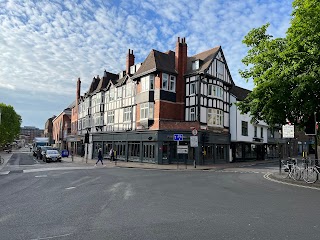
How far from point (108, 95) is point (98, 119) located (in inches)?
171

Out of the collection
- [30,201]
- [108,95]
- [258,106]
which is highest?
[108,95]

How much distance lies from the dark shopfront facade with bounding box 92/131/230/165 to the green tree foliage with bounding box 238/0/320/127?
1237 cm

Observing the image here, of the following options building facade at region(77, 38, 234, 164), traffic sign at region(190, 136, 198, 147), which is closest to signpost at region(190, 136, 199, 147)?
traffic sign at region(190, 136, 198, 147)

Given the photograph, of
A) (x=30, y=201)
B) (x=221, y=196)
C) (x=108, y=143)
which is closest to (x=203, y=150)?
(x=108, y=143)

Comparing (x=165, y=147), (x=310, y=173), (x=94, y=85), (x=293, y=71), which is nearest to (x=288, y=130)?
(x=310, y=173)

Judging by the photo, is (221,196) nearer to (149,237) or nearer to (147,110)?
(149,237)

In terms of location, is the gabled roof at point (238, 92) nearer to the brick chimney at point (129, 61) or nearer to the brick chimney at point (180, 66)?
the brick chimney at point (180, 66)

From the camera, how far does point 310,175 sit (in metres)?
14.3

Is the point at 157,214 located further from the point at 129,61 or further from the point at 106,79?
the point at 106,79

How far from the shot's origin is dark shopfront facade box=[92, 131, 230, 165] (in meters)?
29.8

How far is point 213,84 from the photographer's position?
32688mm

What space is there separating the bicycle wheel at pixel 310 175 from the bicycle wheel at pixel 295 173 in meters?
0.48

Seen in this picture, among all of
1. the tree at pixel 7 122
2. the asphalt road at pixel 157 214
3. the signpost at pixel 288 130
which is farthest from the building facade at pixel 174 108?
the tree at pixel 7 122

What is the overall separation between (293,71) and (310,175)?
17.3 feet
